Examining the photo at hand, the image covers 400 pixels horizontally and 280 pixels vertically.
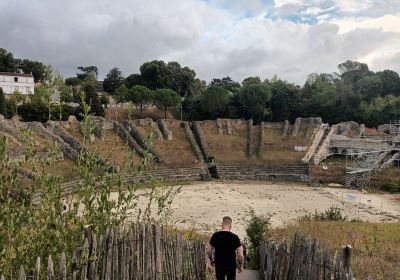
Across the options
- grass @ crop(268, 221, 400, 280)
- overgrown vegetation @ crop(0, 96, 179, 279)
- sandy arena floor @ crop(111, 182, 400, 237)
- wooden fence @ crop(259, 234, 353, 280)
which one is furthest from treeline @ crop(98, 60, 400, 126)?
overgrown vegetation @ crop(0, 96, 179, 279)

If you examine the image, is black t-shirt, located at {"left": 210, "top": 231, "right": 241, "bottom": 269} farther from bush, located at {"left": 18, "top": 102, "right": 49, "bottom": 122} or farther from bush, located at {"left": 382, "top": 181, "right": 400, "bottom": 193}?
bush, located at {"left": 18, "top": 102, "right": 49, "bottom": 122}

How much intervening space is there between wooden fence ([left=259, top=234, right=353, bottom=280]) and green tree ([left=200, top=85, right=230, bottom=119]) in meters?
48.8

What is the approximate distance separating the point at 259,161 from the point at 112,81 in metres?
42.6

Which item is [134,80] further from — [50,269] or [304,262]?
[50,269]

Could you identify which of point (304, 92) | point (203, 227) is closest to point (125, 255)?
point (203, 227)

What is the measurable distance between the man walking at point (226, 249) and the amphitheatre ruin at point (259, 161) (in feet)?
50.6

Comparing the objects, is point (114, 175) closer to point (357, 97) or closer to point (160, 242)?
point (160, 242)

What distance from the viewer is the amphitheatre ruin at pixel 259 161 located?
2888 cm

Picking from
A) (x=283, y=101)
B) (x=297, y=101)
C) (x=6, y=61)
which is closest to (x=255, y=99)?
(x=283, y=101)

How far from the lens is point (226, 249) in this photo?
7922mm

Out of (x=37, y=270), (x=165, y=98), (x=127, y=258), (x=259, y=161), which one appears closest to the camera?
(x=37, y=270)

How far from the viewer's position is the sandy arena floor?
2466 cm

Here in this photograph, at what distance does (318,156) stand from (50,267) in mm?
40755

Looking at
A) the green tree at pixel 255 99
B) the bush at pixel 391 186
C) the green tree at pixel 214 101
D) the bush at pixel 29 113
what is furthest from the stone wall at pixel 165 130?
the bush at pixel 391 186
